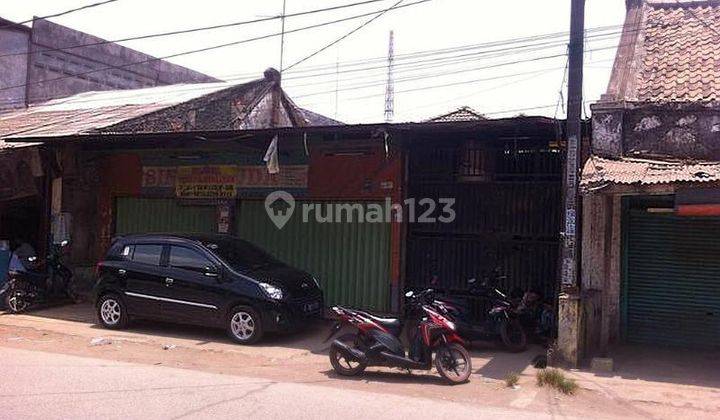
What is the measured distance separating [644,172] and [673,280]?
2.37 m

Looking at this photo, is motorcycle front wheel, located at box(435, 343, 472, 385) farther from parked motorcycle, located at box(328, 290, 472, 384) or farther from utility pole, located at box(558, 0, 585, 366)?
utility pole, located at box(558, 0, 585, 366)

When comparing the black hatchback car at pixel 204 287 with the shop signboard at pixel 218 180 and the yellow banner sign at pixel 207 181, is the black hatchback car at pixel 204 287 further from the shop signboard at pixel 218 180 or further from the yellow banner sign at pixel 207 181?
the yellow banner sign at pixel 207 181

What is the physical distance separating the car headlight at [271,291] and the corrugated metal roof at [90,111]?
6285mm

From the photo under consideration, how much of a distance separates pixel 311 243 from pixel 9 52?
53.3ft

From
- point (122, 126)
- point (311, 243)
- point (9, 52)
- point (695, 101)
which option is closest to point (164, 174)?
point (122, 126)

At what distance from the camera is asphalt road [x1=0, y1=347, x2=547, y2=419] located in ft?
18.8

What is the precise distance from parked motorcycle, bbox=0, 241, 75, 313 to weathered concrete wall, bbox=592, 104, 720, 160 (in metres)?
10.7

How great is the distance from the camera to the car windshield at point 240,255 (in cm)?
994

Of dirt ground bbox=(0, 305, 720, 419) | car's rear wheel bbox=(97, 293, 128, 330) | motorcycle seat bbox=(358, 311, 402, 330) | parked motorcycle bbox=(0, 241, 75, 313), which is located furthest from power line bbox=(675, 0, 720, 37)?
parked motorcycle bbox=(0, 241, 75, 313)

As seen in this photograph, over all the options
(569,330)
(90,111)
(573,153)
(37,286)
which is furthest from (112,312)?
(90,111)

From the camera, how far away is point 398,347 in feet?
25.5

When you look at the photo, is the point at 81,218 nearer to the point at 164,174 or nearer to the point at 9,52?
the point at 164,174

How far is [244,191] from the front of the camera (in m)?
12.6

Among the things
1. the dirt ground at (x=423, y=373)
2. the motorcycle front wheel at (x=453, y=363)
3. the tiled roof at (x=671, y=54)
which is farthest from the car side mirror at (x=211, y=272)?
the tiled roof at (x=671, y=54)
